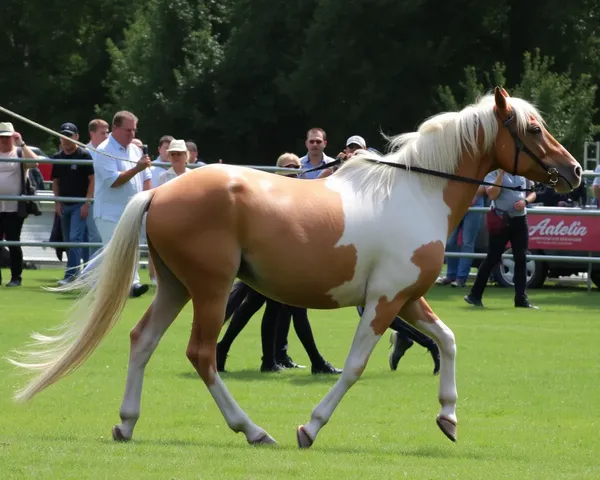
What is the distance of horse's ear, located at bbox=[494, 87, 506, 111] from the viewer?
9.13 metres

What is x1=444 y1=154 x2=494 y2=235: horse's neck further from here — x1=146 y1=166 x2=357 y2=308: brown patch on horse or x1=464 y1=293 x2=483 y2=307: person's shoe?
x1=464 y1=293 x2=483 y2=307: person's shoe

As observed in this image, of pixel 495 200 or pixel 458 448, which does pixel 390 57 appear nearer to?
pixel 495 200

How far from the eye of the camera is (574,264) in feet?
71.8

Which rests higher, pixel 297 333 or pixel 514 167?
pixel 514 167

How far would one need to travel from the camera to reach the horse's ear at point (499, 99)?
9.13m

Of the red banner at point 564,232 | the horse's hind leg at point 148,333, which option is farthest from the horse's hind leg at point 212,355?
the red banner at point 564,232


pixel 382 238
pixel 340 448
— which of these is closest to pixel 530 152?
pixel 382 238

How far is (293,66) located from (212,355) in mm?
42366

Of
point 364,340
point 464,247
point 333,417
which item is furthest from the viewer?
point 464,247

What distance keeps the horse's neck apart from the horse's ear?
0.34m

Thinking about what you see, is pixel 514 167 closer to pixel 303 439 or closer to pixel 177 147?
pixel 303 439

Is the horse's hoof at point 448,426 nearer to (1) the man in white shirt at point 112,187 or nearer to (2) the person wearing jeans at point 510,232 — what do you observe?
(1) the man in white shirt at point 112,187

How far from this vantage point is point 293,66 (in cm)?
5044

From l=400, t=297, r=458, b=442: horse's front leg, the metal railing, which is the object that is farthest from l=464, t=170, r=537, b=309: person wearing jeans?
l=400, t=297, r=458, b=442: horse's front leg
